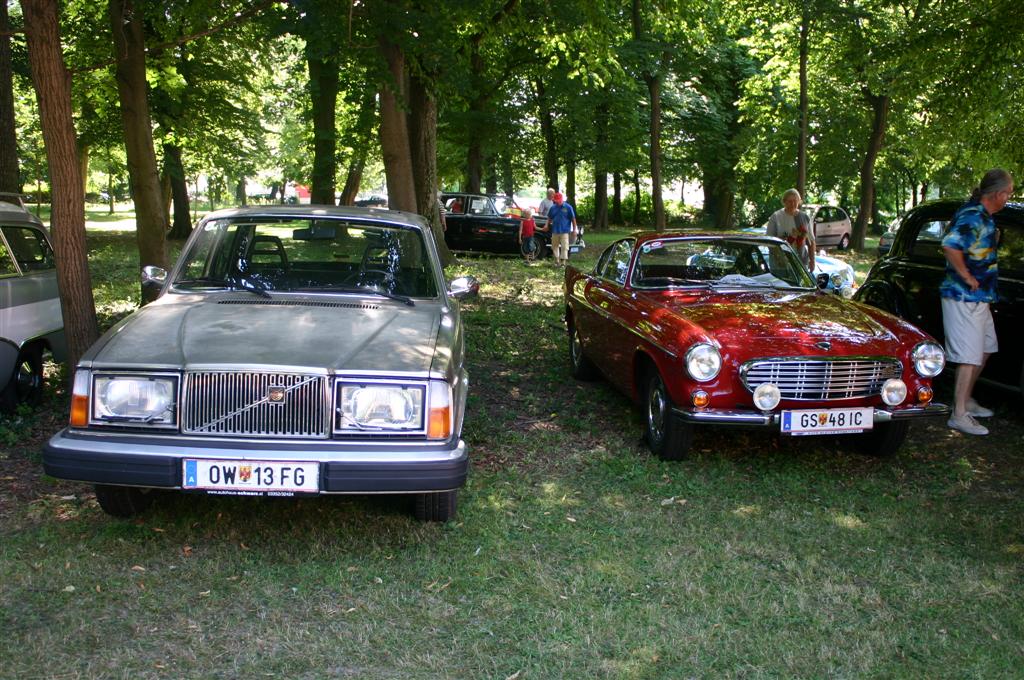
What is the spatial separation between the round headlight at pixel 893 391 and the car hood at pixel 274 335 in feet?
9.75

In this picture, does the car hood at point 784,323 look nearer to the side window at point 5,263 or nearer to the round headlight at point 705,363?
the round headlight at point 705,363

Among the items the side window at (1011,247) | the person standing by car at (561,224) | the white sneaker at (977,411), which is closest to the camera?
the side window at (1011,247)

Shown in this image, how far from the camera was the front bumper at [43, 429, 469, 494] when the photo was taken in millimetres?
4055

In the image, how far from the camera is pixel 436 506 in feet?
15.9

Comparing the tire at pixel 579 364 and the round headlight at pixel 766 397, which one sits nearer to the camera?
the round headlight at pixel 766 397

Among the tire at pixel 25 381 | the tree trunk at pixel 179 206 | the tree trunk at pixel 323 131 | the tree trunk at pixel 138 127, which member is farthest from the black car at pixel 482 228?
the tire at pixel 25 381

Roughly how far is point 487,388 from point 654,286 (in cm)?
193

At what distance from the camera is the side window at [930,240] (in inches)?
332

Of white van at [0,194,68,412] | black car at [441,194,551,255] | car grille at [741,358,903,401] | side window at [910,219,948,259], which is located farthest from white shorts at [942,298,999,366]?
black car at [441,194,551,255]

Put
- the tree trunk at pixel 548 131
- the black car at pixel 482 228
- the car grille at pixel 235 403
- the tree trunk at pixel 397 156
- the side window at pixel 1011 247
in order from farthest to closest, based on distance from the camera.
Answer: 1. the tree trunk at pixel 548 131
2. the black car at pixel 482 228
3. the tree trunk at pixel 397 156
4. the side window at pixel 1011 247
5. the car grille at pixel 235 403

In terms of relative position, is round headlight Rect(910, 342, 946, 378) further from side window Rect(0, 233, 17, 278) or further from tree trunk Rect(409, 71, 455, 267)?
tree trunk Rect(409, 71, 455, 267)

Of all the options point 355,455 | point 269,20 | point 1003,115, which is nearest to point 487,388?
point 355,455

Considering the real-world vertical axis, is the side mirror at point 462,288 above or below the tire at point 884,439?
above

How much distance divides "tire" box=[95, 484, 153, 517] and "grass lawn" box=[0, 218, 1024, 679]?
2.4 inches
